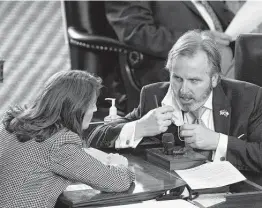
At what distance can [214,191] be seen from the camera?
1968 millimetres

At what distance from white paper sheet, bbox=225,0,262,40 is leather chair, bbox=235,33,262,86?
48.1 inches

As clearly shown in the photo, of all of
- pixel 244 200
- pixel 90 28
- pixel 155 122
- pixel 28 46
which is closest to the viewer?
pixel 244 200

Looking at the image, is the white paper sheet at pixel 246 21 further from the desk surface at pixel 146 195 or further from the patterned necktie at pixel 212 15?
the desk surface at pixel 146 195

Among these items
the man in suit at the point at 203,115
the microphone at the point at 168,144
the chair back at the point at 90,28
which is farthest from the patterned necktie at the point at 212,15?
the microphone at the point at 168,144

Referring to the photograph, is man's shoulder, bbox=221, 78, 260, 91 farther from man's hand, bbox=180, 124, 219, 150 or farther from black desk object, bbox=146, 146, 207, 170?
black desk object, bbox=146, 146, 207, 170

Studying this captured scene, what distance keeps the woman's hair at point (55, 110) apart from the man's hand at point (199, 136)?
582 millimetres

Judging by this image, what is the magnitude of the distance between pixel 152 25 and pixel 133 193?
2.51 m

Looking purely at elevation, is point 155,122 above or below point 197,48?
below

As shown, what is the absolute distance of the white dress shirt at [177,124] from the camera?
2467 millimetres

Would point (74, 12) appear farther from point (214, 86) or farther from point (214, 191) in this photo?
point (214, 191)

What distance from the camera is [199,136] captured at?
2.44m

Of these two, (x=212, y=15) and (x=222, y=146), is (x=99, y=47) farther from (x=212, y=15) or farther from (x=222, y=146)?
(x=222, y=146)

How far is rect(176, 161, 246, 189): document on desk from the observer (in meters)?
1.97

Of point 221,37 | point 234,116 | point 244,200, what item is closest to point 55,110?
point 244,200
